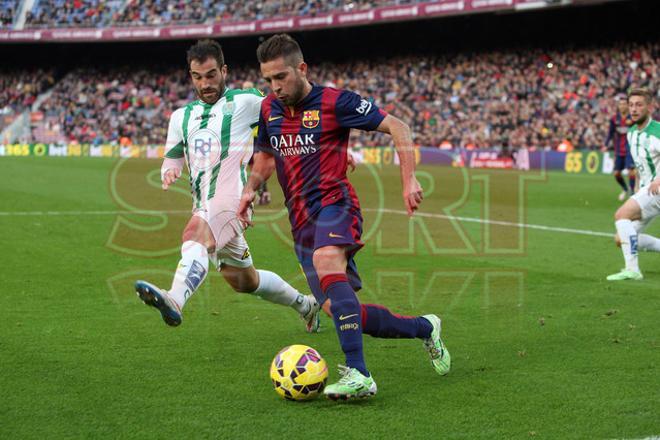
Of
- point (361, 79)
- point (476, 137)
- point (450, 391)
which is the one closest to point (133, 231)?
point (450, 391)

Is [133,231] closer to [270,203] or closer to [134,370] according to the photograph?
[270,203]

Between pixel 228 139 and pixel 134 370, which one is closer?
pixel 134 370

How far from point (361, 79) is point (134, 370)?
4238cm

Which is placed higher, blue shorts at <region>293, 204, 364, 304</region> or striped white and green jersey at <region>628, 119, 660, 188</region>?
striped white and green jersey at <region>628, 119, 660, 188</region>

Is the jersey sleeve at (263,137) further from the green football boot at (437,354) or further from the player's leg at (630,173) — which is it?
the player's leg at (630,173)

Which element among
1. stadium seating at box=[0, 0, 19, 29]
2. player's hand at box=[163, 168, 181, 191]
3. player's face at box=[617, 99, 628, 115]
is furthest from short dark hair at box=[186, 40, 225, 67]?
stadium seating at box=[0, 0, 19, 29]

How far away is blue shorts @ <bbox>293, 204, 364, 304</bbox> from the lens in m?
4.96

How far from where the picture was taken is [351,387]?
4.63 metres

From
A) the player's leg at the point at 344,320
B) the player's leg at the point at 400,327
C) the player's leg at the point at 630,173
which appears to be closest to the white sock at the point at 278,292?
the player's leg at the point at 400,327

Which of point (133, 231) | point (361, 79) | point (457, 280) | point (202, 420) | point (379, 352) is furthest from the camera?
point (361, 79)

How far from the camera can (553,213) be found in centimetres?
1647

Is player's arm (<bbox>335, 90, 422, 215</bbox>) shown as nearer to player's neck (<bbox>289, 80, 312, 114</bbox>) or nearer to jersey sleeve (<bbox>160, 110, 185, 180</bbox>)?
player's neck (<bbox>289, 80, 312, 114</bbox>)

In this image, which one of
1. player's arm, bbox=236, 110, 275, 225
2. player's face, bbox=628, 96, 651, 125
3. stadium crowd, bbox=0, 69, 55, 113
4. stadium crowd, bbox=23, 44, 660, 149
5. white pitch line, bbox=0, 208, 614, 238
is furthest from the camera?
stadium crowd, bbox=0, 69, 55, 113

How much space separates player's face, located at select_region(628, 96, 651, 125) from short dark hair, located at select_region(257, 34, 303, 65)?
5.65m
